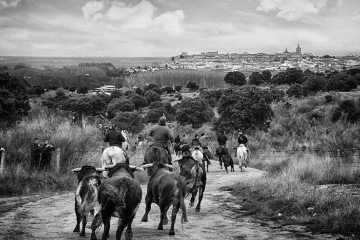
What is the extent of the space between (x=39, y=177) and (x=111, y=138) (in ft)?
18.8

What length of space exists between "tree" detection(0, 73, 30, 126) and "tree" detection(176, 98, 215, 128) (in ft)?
130

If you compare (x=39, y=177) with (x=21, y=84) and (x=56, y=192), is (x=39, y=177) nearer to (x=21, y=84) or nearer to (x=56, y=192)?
(x=56, y=192)

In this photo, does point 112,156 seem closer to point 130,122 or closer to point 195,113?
point 195,113

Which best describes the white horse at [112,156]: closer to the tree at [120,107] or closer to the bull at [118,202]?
the bull at [118,202]

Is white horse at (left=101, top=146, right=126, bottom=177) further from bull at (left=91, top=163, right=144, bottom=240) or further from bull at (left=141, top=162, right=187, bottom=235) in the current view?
bull at (left=91, top=163, right=144, bottom=240)

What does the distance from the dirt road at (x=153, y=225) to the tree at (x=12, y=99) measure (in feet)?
81.8

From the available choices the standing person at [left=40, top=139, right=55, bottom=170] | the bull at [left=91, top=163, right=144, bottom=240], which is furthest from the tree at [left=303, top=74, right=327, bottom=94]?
the bull at [left=91, top=163, right=144, bottom=240]

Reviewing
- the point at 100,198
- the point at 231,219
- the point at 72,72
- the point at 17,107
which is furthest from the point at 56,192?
the point at 72,72

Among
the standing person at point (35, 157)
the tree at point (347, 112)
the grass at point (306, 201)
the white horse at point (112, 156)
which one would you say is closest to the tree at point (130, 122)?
the tree at point (347, 112)

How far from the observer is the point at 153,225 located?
10.2m

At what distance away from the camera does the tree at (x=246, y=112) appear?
5228 cm

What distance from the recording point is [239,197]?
568 inches

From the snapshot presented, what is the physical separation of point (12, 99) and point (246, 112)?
25556mm

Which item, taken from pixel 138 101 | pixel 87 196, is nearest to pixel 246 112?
pixel 87 196
